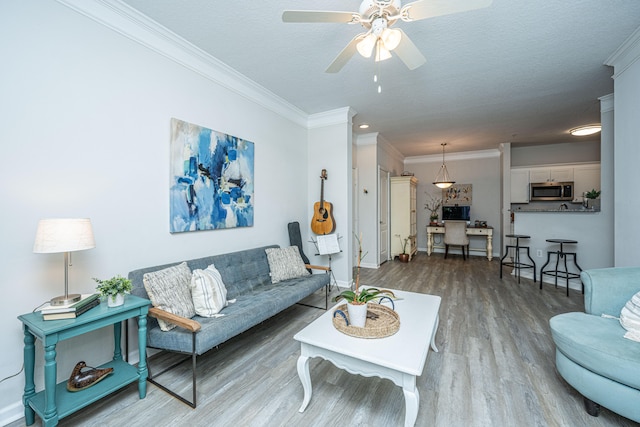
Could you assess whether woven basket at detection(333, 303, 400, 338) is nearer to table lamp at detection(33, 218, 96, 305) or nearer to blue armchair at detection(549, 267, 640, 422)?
blue armchair at detection(549, 267, 640, 422)

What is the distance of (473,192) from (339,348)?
22.2 ft

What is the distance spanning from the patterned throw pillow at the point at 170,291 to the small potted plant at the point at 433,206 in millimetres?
6379

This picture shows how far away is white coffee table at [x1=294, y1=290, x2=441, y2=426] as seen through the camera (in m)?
1.32

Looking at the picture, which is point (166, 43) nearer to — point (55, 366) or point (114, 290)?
point (114, 290)

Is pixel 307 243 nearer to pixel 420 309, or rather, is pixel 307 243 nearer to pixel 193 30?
pixel 420 309

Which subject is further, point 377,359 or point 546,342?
point 546,342

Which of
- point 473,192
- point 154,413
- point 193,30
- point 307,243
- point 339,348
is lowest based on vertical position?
point 154,413

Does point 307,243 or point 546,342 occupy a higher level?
point 307,243

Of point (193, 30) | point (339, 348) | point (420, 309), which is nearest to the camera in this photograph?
point (339, 348)

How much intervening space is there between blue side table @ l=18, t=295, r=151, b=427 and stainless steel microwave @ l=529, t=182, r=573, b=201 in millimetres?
7288

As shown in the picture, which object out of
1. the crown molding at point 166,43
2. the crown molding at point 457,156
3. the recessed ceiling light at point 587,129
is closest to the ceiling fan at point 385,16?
the crown molding at point 166,43

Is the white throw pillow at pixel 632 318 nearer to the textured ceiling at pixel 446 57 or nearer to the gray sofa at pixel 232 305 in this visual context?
the textured ceiling at pixel 446 57

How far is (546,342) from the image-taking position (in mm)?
2406

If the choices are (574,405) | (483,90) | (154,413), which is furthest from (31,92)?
(483,90)
